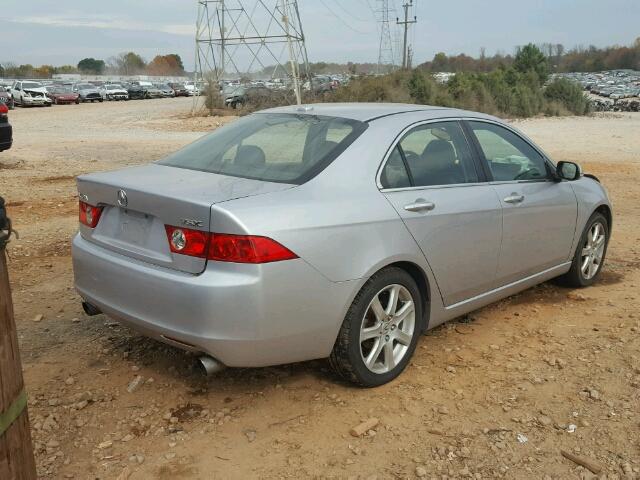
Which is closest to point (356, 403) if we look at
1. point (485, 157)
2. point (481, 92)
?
point (485, 157)

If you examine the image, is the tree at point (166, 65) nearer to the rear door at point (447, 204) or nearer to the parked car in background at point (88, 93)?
the parked car in background at point (88, 93)

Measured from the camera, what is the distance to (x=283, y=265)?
3189 millimetres

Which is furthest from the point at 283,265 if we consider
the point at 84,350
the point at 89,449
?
A: the point at 84,350

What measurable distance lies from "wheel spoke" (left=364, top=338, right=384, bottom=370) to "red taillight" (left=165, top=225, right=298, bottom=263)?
2.78 ft

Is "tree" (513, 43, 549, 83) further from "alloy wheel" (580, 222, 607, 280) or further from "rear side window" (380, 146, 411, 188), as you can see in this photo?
"rear side window" (380, 146, 411, 188)

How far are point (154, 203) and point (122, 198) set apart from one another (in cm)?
30

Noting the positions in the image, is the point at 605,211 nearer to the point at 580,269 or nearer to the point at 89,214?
the point at 580,269

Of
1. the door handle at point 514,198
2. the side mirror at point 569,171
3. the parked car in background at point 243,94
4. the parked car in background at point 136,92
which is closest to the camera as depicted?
the door handle at point 514,198

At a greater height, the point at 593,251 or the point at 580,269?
the point at 593,251

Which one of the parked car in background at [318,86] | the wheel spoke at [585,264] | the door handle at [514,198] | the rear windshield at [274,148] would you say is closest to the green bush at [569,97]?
the parked car in background at [318,86]

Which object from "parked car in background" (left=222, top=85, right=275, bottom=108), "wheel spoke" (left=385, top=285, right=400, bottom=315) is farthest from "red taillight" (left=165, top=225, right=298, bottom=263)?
"parked car in background" (left=222, top=85, right=275, bottom=108)

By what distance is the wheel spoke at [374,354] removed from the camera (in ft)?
12.2

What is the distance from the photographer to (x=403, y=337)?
3.89 m

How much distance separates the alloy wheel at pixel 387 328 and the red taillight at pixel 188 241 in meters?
0.99
